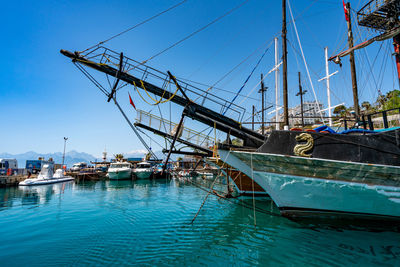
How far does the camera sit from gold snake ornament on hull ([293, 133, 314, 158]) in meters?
6.84

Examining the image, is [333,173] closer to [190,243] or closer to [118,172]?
[190,243]

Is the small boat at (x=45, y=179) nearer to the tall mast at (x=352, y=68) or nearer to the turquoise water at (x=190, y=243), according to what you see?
the turquoise water at (x=190, y=243)

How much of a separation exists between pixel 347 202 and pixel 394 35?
1009cm

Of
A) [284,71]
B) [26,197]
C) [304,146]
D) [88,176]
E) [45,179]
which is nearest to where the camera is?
[304,146]

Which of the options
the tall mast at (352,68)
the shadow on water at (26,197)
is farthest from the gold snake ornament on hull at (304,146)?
the shadow on water at (26,197)

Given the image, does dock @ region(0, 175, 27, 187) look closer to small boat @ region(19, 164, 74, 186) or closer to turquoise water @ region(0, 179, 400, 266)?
small boat @ region(19, 164, 74, 186)

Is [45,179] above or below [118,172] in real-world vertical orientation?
below

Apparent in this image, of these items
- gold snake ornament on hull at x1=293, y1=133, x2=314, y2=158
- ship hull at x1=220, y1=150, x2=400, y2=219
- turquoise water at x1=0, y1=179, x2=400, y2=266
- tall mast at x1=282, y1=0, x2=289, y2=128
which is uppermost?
tall mast at x1=282, y1=0, x2=289, y2=128

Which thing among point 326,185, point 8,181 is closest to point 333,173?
point 326,185

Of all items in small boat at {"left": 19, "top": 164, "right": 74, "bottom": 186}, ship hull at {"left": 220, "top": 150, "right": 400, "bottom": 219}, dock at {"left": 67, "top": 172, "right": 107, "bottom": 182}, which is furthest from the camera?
dock at {"left": 67, "top": 172, "right": 107, "bottom": 182}

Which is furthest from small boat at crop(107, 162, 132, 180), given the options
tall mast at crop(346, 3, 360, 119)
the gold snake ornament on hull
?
tall mast at crop(346, 3, 360, 119)

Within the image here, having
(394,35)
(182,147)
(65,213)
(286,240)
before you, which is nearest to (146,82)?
(182,147)

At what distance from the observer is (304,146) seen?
272 inches

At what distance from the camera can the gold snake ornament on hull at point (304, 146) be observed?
22.4ft
